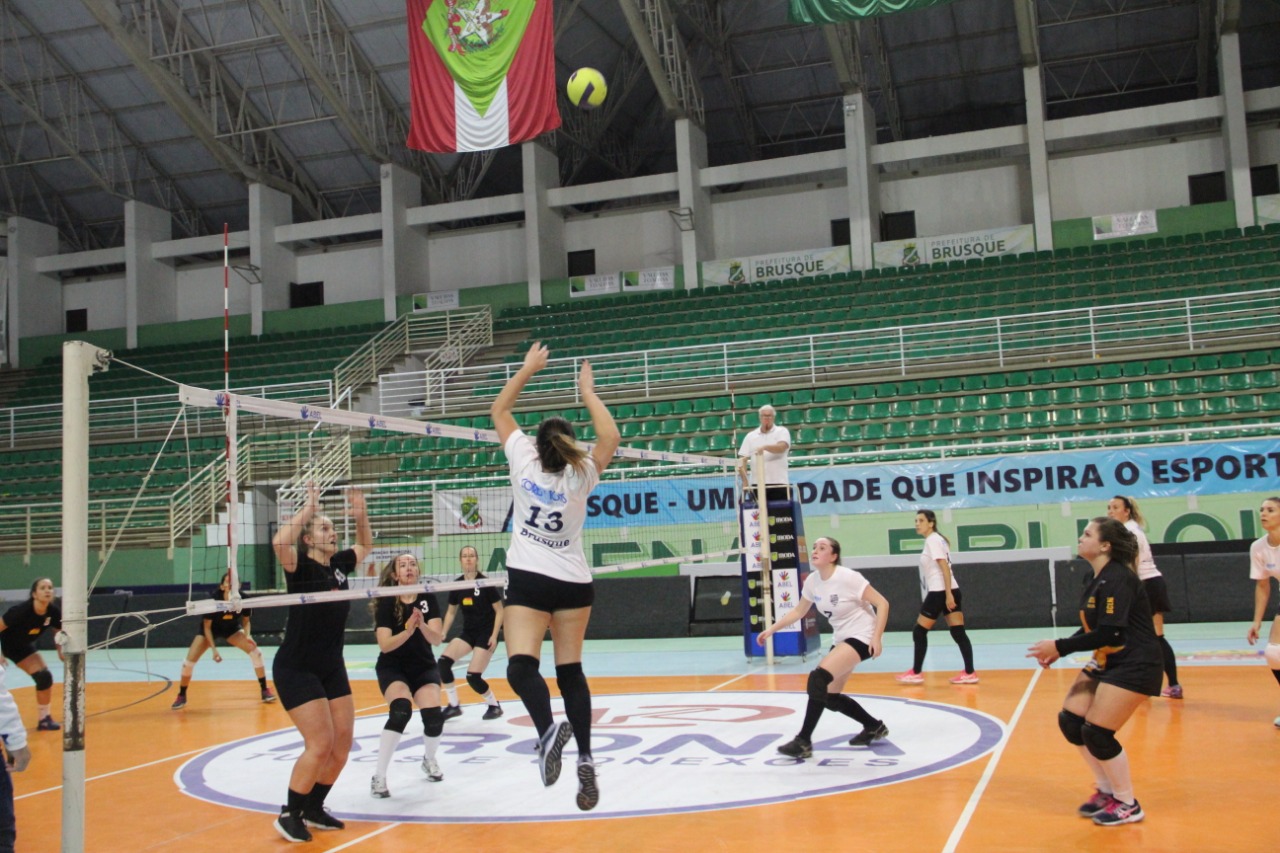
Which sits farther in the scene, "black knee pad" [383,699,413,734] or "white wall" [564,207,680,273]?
"white wall" [564,207,680,273]

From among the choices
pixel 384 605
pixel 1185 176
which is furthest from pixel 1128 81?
pixel 384 605

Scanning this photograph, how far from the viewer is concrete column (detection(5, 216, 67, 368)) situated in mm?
34375

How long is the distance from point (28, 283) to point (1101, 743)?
36.6 m

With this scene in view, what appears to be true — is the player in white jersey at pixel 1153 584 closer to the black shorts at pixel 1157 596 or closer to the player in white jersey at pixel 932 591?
the black shorts at pixel 1157 596

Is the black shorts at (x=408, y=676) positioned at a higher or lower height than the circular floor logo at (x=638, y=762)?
higher

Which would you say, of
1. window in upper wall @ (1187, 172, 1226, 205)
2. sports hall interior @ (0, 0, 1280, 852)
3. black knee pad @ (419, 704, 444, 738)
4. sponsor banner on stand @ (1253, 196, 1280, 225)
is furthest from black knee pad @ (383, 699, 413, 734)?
→ window in upper wall @ (1187, 172, 1226, 205)

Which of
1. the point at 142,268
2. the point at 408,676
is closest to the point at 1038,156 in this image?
the point at 408,676

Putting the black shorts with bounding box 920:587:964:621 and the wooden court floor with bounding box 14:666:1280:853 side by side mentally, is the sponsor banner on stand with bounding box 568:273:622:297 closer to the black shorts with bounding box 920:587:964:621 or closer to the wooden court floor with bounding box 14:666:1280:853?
the black shorts with bounding box 920:587:964:621

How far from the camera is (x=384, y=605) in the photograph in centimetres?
762

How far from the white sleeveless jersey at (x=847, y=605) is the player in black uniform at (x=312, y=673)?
134 inches

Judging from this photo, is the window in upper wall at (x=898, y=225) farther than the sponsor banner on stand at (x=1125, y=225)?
Yes

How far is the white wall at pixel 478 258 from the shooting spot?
33.4 meters

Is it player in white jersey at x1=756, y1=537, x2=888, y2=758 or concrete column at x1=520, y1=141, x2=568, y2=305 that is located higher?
concrete column at x1=520, y1=141, x2=568, y2=305

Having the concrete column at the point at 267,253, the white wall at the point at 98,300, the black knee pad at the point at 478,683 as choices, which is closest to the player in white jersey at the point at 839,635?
the black knee pad at the point at 478,683
